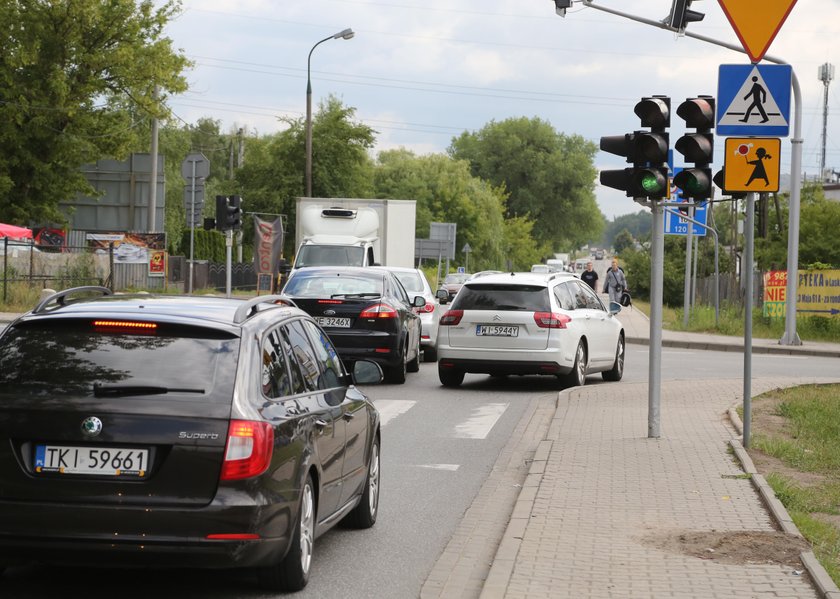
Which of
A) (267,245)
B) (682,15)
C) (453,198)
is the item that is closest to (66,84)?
(267,245)

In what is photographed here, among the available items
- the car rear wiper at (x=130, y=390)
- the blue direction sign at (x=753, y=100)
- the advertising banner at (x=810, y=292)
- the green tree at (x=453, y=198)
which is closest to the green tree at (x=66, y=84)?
the advertising banner at (x=810, y=292)

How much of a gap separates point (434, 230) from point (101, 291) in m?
61.1

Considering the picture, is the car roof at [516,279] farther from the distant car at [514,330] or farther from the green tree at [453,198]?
the green tree at [453,198]

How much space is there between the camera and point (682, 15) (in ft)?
78.5

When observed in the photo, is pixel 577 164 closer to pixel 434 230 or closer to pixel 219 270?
pixel 434 230

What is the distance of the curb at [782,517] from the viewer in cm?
643

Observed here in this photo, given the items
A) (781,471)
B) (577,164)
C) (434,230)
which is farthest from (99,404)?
(577,164)

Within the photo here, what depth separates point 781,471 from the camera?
35.5ft

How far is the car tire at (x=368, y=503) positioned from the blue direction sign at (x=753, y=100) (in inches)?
192

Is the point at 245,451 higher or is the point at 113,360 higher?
the point at 113,360

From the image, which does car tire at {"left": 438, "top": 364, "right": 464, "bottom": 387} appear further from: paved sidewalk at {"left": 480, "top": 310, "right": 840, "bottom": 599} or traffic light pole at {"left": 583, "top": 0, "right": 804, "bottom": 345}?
traffic light pole at {"left": 583, "top": 0, "right": 804, "bottom": 345}

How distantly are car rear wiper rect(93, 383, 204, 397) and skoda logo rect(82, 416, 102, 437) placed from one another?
0.12 m

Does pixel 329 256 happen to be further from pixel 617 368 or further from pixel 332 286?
pixel 332 286

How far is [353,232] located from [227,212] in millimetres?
4770
